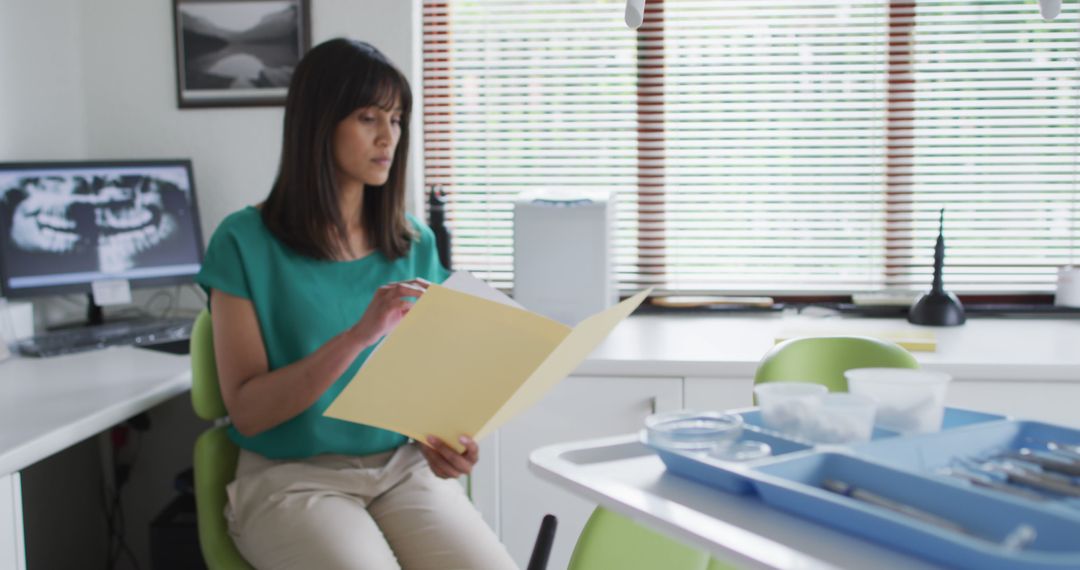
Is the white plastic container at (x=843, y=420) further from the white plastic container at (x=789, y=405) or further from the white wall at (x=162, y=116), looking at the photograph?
the white wall at (x=162, y=116)

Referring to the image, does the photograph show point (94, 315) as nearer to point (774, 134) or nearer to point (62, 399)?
point (62, 399)

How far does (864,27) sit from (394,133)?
1407 mm

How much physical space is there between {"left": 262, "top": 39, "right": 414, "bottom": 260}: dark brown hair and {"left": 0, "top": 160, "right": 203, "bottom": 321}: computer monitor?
81 cm

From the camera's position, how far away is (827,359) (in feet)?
5.15

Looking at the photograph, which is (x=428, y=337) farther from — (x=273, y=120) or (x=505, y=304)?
(x=273, y=120)

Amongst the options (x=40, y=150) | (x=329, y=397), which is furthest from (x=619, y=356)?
(x=40, y=150)

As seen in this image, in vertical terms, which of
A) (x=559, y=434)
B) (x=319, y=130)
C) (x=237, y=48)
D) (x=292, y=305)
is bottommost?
(x=559, y=434)

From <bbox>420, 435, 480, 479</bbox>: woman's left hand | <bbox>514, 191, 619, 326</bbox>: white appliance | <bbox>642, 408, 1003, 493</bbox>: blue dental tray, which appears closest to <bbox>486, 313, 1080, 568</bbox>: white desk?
<bbox>514, 191, 619, 326</bbox>: white appliance

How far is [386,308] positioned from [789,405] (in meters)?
0.72

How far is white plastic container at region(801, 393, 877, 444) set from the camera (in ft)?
3.06

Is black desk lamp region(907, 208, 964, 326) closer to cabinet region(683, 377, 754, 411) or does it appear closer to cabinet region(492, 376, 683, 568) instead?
cabinet region(683, 377, 754, 411)

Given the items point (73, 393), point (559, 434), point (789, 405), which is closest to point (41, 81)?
point (73, 393)

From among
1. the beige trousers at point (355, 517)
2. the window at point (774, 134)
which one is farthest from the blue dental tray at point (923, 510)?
the window at point (774, 134)

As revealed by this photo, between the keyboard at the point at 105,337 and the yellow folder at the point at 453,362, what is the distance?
3.70 feet
